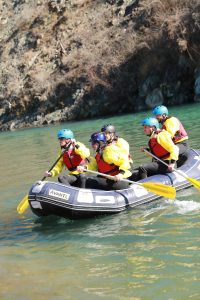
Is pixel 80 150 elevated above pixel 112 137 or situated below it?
below

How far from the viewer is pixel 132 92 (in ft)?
103

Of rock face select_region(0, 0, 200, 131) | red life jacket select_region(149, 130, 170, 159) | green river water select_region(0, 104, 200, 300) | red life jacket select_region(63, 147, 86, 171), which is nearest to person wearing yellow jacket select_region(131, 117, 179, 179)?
red life jacket select_region(149, 130, 170, 159)

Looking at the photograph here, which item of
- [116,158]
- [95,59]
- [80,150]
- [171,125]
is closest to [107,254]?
Answer: [116,158]

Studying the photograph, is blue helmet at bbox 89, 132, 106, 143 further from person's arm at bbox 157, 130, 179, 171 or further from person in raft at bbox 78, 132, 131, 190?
person's arm at bbox 157, 130, 179, 171

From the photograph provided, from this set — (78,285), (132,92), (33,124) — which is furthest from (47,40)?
(78,285)

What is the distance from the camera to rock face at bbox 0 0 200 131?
1165 inches

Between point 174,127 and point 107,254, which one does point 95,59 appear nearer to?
point 174,127

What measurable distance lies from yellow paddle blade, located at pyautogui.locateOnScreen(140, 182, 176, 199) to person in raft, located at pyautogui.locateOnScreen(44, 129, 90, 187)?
114 centimetres

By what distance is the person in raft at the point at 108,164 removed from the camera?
7.66 metres

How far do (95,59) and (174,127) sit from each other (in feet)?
82.9

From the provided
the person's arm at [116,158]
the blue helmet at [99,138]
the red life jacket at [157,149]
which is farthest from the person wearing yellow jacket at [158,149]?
the blue helmet at [99,138]

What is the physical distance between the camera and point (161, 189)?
7637 mm

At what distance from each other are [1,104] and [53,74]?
202 inches

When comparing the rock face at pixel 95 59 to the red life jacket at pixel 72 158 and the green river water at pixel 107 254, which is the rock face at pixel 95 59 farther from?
the green river water at pixel 107 254
